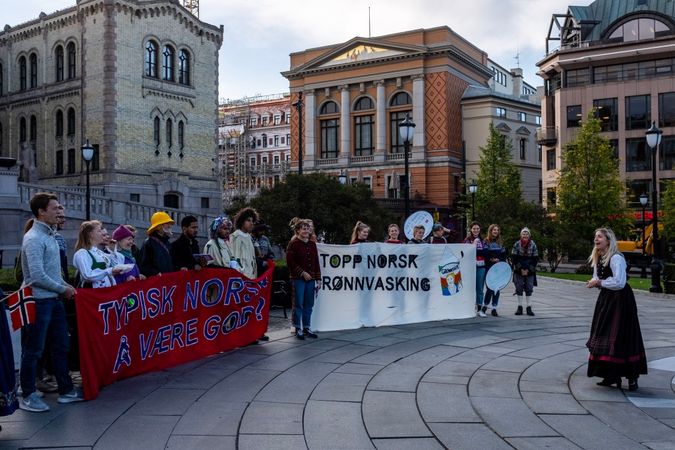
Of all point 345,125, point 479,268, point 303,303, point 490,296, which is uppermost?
point 345,125

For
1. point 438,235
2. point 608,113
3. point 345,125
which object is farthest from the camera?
point 345,125

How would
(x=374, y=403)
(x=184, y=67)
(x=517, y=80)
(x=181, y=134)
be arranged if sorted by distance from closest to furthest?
(x=374, y=403) < (x=181, y=134) < (x=184, y=67) < (x=517, y=80)

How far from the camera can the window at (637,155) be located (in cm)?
5259

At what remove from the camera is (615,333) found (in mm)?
7906

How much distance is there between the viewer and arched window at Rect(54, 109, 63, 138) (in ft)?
147

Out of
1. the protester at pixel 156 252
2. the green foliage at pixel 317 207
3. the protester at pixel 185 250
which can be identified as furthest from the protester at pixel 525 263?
the green foliage at pixel 317 207

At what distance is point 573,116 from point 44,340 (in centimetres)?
5401

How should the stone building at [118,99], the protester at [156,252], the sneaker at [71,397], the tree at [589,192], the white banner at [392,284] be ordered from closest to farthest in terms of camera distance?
the sneaker at [71,397] → the protester at [156,252] → the white banner at [392,284] → the tree at [589,192] → the stone building at [118,99]

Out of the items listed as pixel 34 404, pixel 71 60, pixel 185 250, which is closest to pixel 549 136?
pixel 71 60

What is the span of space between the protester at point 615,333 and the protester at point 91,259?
5882 mm

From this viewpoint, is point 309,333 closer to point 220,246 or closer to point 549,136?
point 220,246

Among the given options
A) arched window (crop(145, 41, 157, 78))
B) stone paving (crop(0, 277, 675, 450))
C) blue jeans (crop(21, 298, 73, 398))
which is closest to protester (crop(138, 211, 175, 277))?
stone paving (crop(0, 277, 675, 450))

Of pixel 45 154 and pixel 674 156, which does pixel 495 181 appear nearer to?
pixel 674 156

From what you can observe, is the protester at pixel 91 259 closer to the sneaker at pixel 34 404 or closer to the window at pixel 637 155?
the sneaker at pixel 34 404
